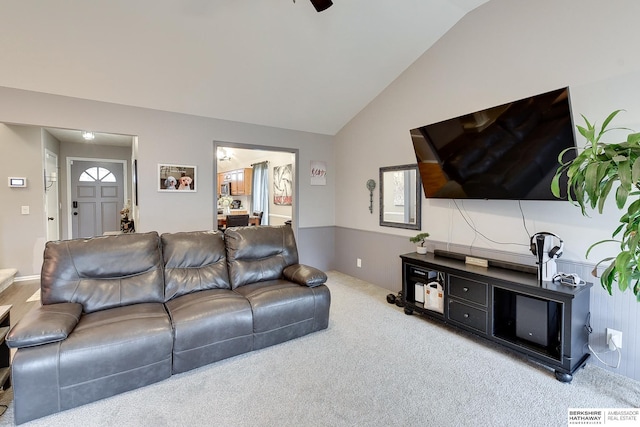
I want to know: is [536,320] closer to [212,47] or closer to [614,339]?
[614,339]

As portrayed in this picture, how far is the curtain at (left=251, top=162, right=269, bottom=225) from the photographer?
7.06 m

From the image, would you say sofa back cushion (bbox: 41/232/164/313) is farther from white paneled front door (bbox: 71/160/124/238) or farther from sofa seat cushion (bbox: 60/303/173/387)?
white paneled front door (bbox: 71/160/124/238)

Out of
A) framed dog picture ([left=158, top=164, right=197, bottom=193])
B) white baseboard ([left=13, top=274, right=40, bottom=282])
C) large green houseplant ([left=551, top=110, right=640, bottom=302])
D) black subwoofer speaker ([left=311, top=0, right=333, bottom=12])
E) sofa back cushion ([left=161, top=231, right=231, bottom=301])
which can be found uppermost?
black subwoofer speaker ([left=311, top=0, right=333, bottom=12])

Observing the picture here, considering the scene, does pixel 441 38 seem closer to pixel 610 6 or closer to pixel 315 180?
pixel 610 6

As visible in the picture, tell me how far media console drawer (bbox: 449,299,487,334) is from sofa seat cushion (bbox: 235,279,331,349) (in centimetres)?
125

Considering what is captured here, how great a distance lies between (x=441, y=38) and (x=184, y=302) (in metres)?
3.88

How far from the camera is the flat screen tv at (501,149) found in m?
2.30

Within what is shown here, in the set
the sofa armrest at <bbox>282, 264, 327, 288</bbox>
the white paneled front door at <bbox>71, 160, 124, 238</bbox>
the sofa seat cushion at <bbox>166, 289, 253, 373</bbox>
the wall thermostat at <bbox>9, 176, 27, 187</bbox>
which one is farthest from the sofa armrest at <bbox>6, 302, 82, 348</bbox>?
the white paneled front door at <bbox>71, 160, 124, 238</bbox>

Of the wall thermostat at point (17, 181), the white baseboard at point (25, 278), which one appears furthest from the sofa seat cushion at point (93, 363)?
the wall thermostat at point (17, 181)

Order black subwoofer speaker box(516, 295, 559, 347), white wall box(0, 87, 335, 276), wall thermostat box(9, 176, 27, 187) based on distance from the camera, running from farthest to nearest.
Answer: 1. wall thermostat box(9, 176, 27, 187)
2. white wall box(0, 87, 335, 276)
3. black subwoofer speaker box(516, 295, 559, 347)

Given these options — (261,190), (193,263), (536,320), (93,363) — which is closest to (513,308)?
(536,320)

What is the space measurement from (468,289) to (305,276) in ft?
5.13

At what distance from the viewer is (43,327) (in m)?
1.87

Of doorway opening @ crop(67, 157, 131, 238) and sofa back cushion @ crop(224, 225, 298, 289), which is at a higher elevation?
doorway opening @ crop(67, 157, 131, 238)
